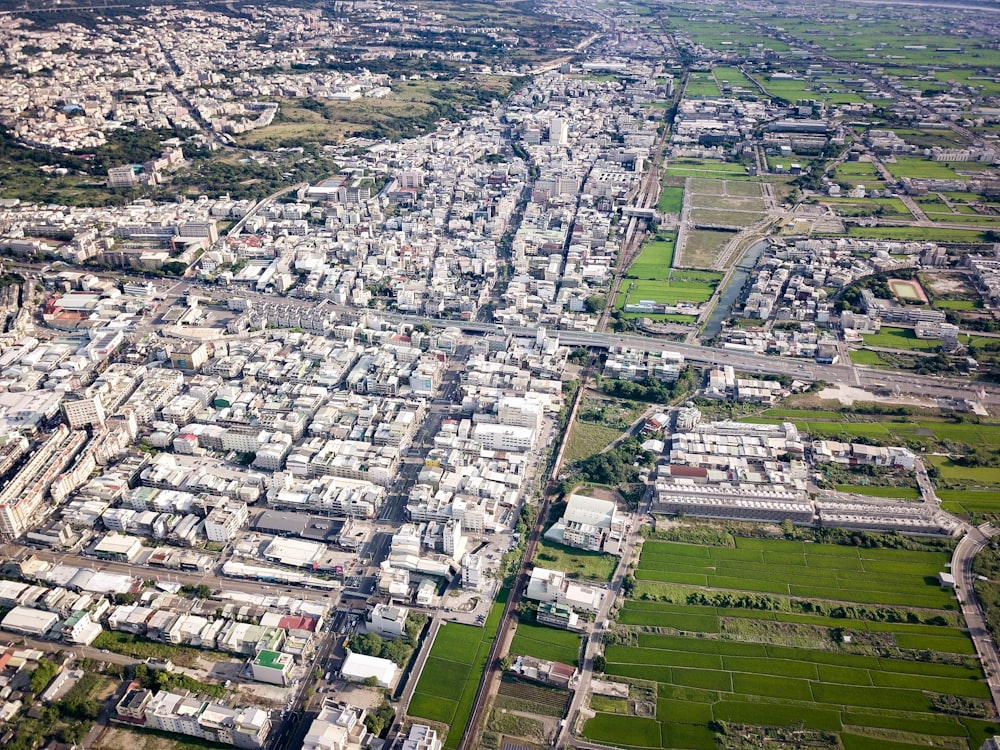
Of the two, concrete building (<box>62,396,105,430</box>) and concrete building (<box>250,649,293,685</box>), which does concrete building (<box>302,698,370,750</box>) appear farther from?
concrete building (<box>62,396,105,430</box>)

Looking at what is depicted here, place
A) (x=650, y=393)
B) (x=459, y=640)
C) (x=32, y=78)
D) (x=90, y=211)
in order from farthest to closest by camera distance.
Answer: (x=32, y=78) < (x=90, y=211) < (x=650, y=393) < (x=459, y=640)

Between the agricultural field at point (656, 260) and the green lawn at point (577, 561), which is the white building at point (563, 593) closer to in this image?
the green lawn at point (577, 561)

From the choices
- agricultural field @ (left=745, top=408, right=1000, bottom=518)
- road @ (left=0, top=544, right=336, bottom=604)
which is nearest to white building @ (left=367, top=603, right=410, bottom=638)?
road @ (left=0, top=544, right=336, bottom=604)

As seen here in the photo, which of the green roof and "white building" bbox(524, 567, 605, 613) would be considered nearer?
the green roof

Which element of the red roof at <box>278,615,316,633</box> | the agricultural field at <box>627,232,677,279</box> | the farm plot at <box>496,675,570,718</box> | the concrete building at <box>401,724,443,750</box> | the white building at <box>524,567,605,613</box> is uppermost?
the agricultural field at <box>627,232,677,279</box>

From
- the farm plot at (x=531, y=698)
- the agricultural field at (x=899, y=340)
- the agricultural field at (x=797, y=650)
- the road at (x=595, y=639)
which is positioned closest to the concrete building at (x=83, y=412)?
the farm plot at (x=531, y=698)

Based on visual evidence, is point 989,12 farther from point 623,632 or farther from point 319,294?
point 623,632

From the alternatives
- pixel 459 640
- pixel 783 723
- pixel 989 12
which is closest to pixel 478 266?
pixel 459 640
